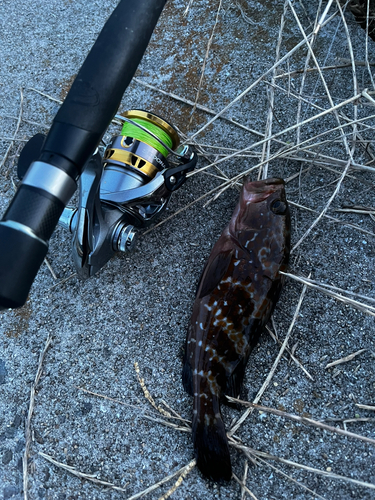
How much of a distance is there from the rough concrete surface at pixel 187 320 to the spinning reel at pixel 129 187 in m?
0.35

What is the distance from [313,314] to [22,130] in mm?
2326

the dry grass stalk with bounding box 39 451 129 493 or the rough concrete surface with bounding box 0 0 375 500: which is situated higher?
the rough concrete surface with bounding box 0 0 375 500

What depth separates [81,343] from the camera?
2.18 metres

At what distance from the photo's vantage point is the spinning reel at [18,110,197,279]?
1.89 m

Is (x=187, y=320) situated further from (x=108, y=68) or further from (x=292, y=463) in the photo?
(x=108, y=68)

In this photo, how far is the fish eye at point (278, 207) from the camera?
2068 millimetres

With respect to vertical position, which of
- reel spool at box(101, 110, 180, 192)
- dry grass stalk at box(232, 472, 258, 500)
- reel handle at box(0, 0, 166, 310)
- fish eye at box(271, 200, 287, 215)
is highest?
reel handle at box(0, 0, 166, 310)

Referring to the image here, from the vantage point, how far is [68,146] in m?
1.23

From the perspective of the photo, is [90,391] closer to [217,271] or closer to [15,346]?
[15,346]

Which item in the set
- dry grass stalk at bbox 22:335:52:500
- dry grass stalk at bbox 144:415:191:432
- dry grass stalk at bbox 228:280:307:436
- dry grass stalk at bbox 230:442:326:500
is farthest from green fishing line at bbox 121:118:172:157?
dry grass stalk at bbox 230:442:326:500

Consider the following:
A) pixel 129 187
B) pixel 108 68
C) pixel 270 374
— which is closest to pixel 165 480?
pixel 270 374

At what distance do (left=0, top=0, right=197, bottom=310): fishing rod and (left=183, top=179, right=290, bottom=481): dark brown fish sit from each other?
0.48 meters

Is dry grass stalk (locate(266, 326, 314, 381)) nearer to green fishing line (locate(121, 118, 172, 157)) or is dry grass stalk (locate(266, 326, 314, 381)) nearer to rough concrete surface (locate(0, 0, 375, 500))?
rough concrete surface (locate(0, 0, 375, 500))

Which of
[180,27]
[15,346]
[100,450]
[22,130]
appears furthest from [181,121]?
[100,450]
